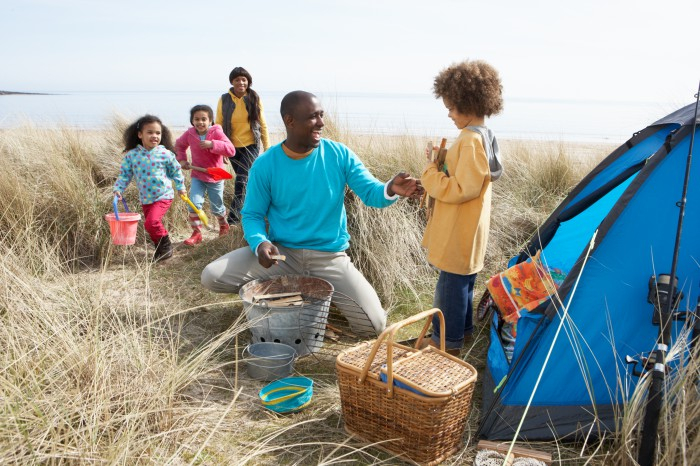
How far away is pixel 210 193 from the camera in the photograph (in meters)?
5.64

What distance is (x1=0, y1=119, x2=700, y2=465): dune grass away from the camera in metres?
1.99

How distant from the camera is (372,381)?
2.35 m

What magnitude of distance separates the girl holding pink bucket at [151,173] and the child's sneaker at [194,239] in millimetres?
254

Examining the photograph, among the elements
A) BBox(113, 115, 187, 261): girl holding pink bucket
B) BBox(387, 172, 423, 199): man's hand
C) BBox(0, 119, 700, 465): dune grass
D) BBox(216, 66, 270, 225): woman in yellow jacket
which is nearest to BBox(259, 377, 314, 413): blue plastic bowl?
BBox(0, 119, 700, 465): dune grass

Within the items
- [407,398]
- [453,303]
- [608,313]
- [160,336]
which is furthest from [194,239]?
[608,313]

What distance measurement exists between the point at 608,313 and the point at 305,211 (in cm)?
190

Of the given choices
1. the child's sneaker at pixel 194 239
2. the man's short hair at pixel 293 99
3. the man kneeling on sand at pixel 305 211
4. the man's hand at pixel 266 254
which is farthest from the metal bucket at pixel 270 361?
the child's sneaker at pixel 194 239

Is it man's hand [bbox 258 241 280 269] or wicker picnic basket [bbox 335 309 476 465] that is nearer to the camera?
wicker picnic basket [bbox 335 309 476 465]

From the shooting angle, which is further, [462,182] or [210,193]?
[210,193]

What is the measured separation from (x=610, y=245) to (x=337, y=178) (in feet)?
5.78

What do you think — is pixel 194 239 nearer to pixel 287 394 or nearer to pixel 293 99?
pixel 293 99

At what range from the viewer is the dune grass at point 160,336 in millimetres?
1993

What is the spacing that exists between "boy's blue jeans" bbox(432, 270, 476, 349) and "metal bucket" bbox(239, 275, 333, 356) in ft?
2.17

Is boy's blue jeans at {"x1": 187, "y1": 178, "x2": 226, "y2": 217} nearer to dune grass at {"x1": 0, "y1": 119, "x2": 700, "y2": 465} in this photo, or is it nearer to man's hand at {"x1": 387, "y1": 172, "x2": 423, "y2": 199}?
dune grass at {"x1": 0, "y1": 119, "x2": 700, "y2": 465}
